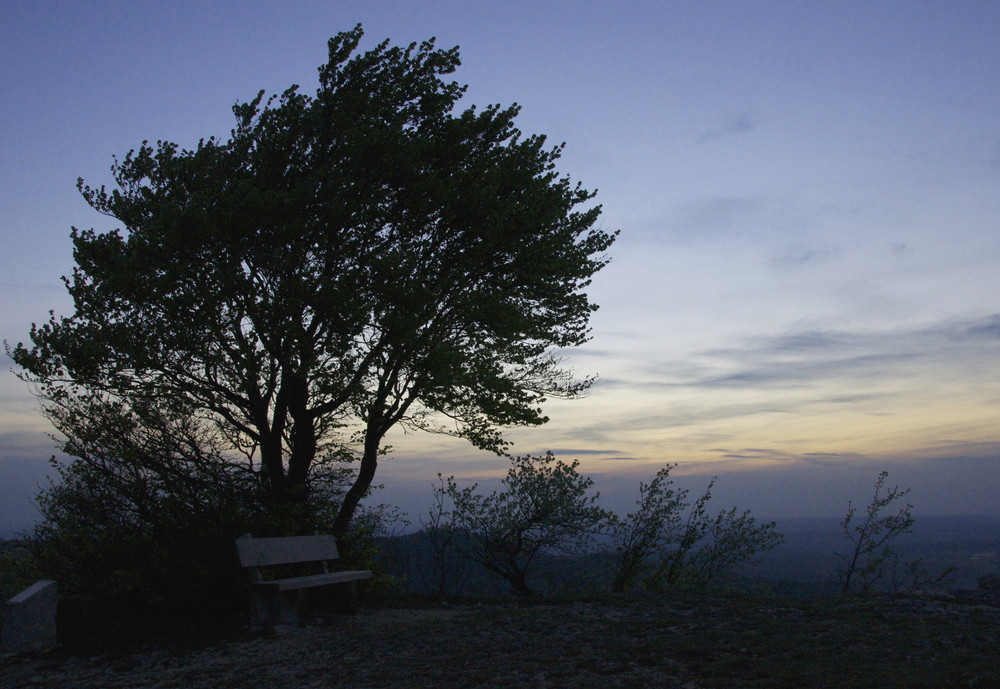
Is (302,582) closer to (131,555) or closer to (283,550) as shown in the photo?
(283,550)

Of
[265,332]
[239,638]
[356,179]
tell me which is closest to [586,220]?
[356,179]

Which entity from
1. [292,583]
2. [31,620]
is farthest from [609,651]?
[31,620]

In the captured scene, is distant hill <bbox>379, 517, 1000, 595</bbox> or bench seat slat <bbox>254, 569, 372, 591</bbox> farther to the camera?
distant hill <bbox>379, 517, 1000, 595</bbox>

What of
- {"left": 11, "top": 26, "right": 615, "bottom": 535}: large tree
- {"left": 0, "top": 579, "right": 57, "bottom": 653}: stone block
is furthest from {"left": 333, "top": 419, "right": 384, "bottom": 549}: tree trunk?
{"left": 0, "top": 579, "right": 57, "bottom": 653}: stone block

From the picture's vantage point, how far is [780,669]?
5.57 meters

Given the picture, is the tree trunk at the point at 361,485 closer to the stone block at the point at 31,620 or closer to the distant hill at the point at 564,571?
the distant hill at the point at 564,571

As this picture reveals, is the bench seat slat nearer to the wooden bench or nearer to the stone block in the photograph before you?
the wooden bench

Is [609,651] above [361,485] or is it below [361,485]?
below

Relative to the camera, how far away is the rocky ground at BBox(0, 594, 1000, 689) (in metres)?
5.57

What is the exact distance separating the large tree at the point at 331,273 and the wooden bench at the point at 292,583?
130 centimetres

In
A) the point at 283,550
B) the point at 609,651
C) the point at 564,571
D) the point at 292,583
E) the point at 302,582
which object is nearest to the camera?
the point at 609,651

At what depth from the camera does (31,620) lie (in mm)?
8688

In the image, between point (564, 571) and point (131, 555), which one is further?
point (564, 571)

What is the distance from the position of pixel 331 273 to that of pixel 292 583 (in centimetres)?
495
